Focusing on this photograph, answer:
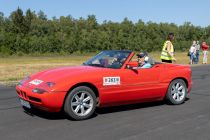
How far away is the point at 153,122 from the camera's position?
6.95 metres

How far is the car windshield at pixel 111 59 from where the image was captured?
7832mm

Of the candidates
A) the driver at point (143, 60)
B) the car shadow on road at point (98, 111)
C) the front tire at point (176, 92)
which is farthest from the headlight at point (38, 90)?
the front tire at point (176, 92)

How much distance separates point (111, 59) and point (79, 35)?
43596 mm

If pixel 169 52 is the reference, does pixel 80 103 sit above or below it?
below

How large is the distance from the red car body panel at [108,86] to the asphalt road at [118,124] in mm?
323

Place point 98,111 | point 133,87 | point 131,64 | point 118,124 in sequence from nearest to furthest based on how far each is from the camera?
point 118,124 < point 133,87 < point 98,111 < point 131,64

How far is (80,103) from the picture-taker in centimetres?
698

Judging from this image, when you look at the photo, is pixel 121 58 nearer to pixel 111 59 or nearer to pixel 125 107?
pixel 111 59

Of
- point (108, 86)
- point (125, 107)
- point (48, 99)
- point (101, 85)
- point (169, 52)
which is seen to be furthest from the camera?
point (169, 52)

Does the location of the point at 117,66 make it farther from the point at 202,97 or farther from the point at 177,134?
the point at 202,97

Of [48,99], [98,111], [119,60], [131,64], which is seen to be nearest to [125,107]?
[98,111]

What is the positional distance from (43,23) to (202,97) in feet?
154

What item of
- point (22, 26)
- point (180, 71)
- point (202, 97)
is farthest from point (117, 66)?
point (22, 26)

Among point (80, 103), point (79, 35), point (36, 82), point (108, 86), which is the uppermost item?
point (79, 35)
